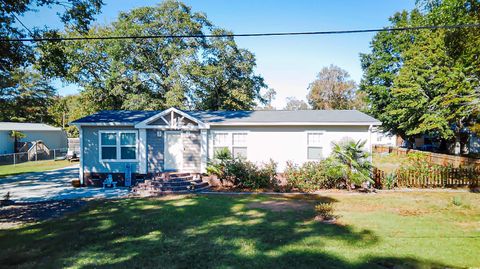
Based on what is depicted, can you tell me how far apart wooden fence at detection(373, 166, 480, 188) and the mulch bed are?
45.6 ft

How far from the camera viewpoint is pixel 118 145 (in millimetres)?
15305

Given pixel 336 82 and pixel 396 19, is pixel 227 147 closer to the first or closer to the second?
pixel 396 19

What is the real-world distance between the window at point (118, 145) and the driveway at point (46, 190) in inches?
73.2

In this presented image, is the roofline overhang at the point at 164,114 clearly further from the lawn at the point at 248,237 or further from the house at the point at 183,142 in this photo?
the lawn at the point at 248,237

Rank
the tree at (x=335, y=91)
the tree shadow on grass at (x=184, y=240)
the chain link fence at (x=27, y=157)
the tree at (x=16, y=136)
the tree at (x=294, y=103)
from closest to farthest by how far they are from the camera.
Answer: the tree shadow on grass at (x=184, y=240) < the chain link fence at (x=27, y=157) < the tree at (x=16, y=136) < the tree at (x=335, y=91) < the tree at (x=294, y=103)

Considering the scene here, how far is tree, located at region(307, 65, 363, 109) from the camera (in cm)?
5094

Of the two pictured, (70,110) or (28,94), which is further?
(70,110)

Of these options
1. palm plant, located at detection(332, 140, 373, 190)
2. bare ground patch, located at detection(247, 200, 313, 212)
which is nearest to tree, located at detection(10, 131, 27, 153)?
bare ground patch, located at detection(247, 200, 313, 212)

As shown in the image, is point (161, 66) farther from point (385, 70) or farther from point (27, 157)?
point (385, 70)

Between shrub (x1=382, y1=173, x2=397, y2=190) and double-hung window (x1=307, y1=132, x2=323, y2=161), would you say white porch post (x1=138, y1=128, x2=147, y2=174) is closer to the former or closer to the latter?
double-hung window (x1=307, y1=132, x2=323, y2=161)

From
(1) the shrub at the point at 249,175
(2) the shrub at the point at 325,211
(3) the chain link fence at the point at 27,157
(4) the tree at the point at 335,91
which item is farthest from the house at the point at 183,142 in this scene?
(4) the tree at the point at 335,91

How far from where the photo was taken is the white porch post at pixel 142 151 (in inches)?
597

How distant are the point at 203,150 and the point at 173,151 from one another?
166cm

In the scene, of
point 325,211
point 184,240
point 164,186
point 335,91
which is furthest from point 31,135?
point 335,91
